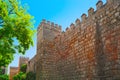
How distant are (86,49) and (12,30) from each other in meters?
3.95

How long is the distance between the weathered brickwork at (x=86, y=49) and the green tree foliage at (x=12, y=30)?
2.73 metres

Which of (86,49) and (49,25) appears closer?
(86,49)

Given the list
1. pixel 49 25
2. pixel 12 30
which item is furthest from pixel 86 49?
pixel 49 25

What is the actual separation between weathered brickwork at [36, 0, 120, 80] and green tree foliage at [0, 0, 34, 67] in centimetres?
273

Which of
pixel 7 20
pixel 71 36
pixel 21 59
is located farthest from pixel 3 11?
pixel 21 59

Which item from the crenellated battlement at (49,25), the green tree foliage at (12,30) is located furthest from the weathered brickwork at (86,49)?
the green tree foliage at (12,30)

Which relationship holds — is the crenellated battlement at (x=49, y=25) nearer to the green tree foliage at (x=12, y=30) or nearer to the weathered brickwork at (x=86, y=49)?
the weathered brickwork at (x=86, y=49)

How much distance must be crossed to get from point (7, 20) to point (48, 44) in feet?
18.8

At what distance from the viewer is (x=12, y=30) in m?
10.7

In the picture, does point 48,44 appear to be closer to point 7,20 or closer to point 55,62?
point 55,62

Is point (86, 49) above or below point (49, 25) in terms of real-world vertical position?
below

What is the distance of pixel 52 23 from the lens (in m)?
17.1

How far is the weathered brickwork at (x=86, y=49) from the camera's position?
834 centimetres

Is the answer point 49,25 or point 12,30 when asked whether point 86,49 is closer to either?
point 12,30
